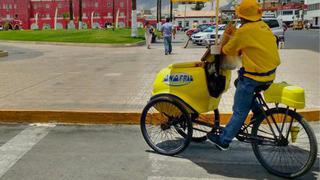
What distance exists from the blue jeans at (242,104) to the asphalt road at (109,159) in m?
0.45

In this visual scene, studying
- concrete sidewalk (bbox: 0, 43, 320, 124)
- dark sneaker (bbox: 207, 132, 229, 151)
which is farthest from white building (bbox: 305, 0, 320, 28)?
dark sneaker (bbox: 207, 132, 229, 151)

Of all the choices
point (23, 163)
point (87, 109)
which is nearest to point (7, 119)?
point (87, 109)

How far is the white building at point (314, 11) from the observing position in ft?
411

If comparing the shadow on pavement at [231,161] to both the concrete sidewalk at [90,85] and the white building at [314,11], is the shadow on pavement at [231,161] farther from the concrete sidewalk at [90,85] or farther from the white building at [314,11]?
the white building at [314,11]

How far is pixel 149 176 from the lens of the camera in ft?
17.2

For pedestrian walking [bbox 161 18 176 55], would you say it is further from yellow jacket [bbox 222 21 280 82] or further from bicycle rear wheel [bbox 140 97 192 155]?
yellow jacket [bbox 222 21 280 82]

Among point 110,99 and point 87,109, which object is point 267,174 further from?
point 110,99

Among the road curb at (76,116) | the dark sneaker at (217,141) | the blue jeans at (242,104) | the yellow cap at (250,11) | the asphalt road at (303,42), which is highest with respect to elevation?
the yellow cap at (250,11)

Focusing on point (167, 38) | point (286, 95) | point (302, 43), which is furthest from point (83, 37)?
point (286, 95)

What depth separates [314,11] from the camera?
130625mm

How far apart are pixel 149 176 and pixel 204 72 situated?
1.35m

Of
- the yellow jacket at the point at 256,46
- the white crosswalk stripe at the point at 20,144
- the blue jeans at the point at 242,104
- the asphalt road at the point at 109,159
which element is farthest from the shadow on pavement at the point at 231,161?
the white crosswalk stripe at the point at 20,144

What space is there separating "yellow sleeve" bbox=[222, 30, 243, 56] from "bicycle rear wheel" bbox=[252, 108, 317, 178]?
75cm

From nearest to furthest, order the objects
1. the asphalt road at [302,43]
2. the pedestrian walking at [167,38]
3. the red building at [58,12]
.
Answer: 1. the pedestrian walking at [167,38]
2. the asphalt road at [302,43]
3. the red building at [58,12]
